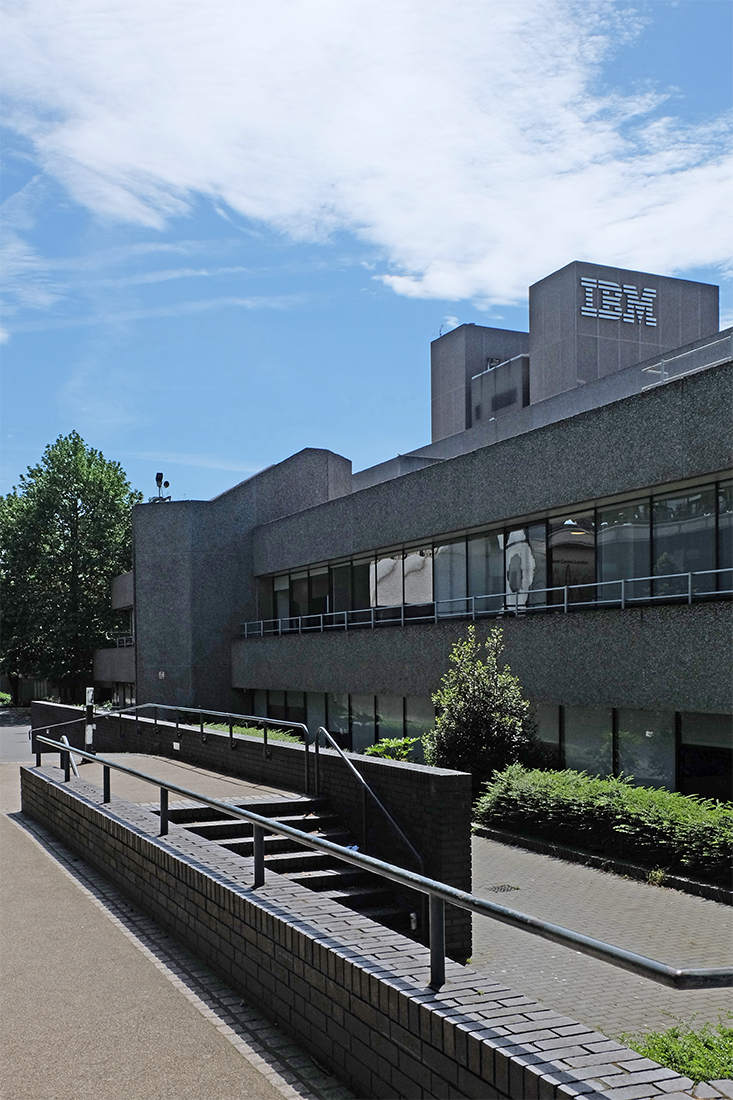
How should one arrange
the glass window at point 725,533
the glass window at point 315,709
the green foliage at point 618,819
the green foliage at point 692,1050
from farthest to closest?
the glass window at point 315,709 < the glass window at point 725,533 < the green foliage at point 618,819 < the green foliage at point 692,1050

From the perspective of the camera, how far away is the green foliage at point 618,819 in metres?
14.0

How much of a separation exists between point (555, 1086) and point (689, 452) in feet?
51.3

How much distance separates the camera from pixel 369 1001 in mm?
4996

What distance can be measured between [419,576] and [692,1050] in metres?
20.4

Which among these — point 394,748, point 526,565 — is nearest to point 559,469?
point 526,565

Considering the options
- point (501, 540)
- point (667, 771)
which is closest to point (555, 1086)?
point (667, 771)

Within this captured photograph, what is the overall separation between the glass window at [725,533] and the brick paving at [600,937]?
5760mm

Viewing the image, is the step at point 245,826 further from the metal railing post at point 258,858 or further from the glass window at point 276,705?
the glass window at point 276,705

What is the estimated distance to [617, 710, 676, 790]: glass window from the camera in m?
18.4

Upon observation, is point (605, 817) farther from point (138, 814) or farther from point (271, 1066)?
point (271, 1066)

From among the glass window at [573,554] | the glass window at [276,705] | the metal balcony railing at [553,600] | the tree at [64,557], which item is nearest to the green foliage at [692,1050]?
the metal balcony railing at [553,600]

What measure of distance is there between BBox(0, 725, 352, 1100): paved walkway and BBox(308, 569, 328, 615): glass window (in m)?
23.9

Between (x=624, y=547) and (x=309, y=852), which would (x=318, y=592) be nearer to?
(x=624, y=547)

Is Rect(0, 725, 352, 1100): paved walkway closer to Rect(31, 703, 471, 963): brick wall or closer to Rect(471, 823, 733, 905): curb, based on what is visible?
Rect(31, 703, 471, 963): brick wall
